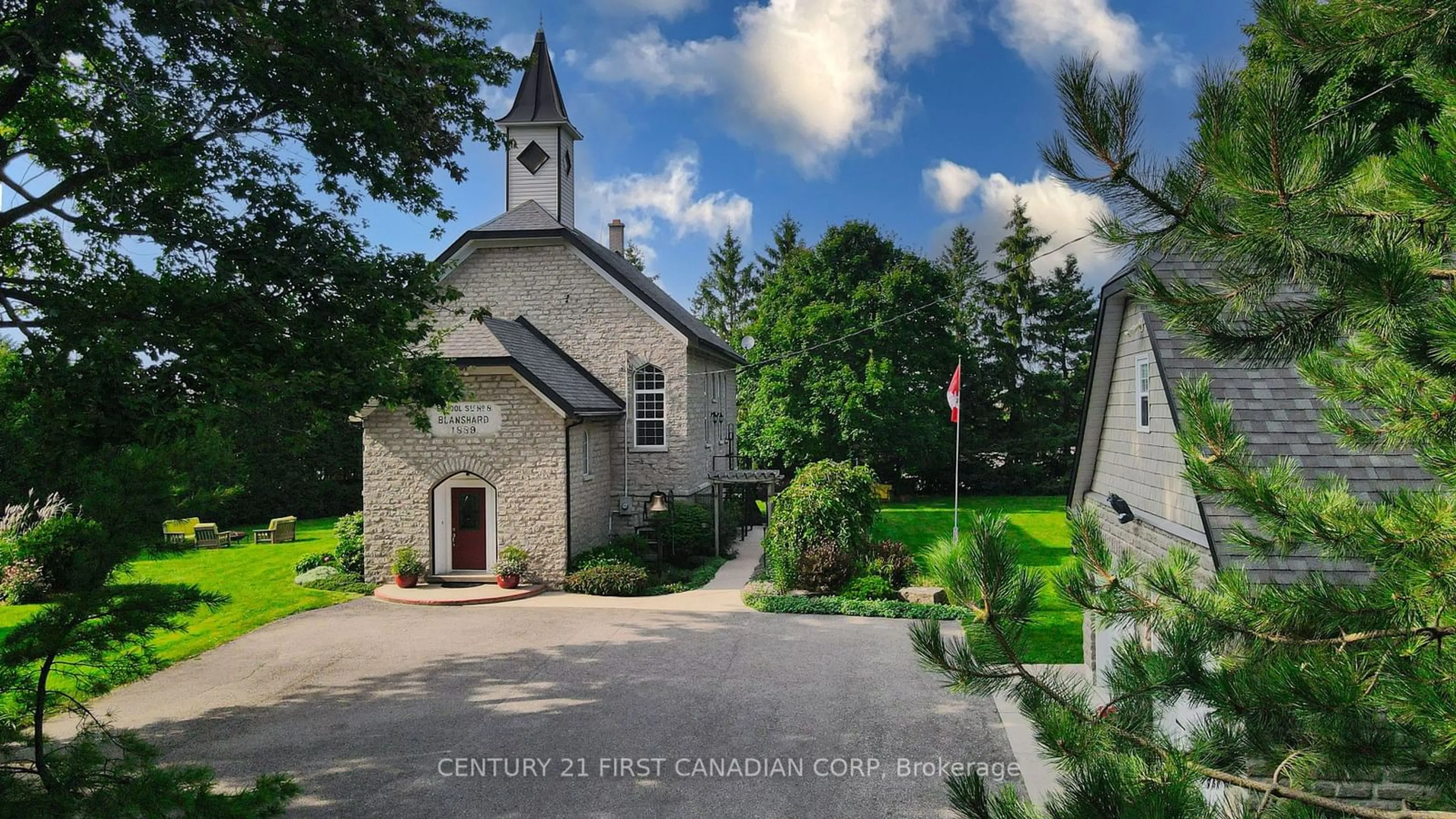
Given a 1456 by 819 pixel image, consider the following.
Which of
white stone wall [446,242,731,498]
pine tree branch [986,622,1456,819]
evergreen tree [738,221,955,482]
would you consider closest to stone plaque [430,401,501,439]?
white stone wall [446,242,731,498]

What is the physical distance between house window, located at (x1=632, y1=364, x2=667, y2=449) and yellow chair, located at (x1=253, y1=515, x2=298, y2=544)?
11553mm

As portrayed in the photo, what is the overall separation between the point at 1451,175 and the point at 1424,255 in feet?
1.85

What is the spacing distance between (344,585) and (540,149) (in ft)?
41.5

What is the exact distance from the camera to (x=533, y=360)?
1681 cm

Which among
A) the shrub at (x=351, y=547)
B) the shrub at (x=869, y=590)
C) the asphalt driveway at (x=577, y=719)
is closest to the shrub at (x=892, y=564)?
the shrub at (x=869, y=590)

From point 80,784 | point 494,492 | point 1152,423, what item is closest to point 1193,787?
point 80,784

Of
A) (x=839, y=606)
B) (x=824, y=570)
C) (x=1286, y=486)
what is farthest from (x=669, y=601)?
(x=1286, y=486)

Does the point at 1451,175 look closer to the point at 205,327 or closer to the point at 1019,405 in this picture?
the point at 205,327

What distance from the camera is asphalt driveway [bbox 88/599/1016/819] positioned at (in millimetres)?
7086

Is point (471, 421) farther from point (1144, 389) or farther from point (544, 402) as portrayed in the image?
point (1144, 389)

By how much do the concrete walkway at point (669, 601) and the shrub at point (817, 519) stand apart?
37.7 inches

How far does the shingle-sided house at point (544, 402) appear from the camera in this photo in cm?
1595

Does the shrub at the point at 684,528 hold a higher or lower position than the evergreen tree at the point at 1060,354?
lower

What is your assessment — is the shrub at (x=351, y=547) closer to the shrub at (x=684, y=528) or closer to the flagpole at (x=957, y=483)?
the shrub at (x=684, y=528)
